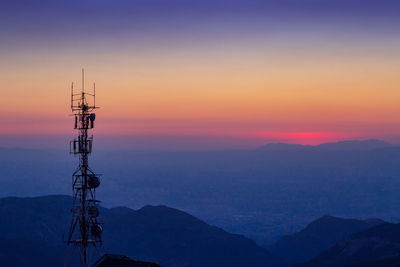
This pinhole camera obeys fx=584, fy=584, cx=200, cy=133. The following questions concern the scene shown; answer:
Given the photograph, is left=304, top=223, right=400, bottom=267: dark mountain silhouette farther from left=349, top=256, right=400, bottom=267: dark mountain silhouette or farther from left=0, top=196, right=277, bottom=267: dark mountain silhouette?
left=0, top=196, right=277, bottom=267: dark mountain silhouette

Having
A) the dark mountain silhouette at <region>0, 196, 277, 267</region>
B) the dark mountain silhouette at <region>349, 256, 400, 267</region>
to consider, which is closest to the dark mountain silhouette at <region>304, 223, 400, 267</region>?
the dark mountain silhouette at <region>349, 256, 400, 267</region>

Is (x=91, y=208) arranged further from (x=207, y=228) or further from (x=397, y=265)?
(x=207, y=228)

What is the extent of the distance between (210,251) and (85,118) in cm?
14049

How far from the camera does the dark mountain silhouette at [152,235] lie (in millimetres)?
163500

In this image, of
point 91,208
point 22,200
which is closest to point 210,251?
Result: point 22,200

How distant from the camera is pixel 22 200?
640ft

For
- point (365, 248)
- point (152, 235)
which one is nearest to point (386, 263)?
point (365, 248)

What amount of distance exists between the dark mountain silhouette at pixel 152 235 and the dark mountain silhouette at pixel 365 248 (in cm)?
2576

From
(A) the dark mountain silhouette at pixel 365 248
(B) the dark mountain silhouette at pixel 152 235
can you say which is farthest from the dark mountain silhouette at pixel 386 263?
(B) the dark mountain silhouette at pixel 152 235

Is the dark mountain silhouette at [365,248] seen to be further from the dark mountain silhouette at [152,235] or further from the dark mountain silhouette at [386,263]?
the dark mountain silhouette at [152,235]

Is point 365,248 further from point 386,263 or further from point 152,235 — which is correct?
point 152,235

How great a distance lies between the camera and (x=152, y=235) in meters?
182

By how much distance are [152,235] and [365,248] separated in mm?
69765

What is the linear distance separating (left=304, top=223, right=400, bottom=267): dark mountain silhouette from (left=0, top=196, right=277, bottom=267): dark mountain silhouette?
25.8 meters
